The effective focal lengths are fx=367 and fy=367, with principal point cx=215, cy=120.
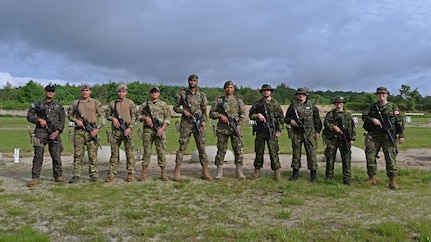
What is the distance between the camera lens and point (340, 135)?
26.7 feet

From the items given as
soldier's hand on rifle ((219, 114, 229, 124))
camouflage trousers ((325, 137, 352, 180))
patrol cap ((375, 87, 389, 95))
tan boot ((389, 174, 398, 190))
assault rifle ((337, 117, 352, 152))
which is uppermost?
patrol cap ((375, 87, 389, 95))

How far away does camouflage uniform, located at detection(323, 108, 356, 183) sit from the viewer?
26.4ft

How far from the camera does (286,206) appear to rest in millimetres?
6410

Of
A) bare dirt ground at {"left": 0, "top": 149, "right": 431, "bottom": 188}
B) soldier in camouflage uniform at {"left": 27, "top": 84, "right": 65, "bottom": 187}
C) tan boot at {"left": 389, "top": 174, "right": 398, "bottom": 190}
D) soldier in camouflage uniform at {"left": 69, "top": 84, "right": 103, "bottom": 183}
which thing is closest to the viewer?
tan boot at {"left": 389, "top": 174, "right": 398, "bottom": 190}

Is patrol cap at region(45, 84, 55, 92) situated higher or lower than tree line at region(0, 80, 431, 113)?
lower

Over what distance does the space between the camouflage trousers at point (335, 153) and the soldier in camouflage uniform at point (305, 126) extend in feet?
1.00

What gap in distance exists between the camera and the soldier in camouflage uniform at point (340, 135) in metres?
8.03

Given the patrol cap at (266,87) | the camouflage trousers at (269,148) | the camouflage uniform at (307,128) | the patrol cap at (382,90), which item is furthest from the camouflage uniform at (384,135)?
the patrol cap at (266,87)

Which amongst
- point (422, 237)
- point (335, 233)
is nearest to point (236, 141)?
point (335, 233)

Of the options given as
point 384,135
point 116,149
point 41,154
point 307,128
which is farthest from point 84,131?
point 384,135

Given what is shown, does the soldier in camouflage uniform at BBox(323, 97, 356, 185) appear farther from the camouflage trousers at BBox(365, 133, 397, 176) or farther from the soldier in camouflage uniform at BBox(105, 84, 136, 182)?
the soldier in camouflage uniform at BBox(105, 84, 136, 182)

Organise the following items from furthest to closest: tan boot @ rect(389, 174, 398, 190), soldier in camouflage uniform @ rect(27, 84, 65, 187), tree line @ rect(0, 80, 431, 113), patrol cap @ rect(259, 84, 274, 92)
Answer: tree line @ rect(0, 80, 431, 113)
patrol cap @ rect(259, 84, 274, 92)
soldier in camouflage uniform @ rect(27, 84, 65, 187)
tan boot @ rect(389, 174, 398, 190)

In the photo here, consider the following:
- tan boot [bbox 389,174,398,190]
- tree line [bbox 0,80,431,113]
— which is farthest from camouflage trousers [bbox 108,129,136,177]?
tree line [bbox 0,80,431,113]

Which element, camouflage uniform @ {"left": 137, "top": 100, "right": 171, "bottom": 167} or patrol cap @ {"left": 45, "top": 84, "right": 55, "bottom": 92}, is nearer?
patrol cap @ {"left": 45, "top": 84, "right": 55, "bottom": 92}
